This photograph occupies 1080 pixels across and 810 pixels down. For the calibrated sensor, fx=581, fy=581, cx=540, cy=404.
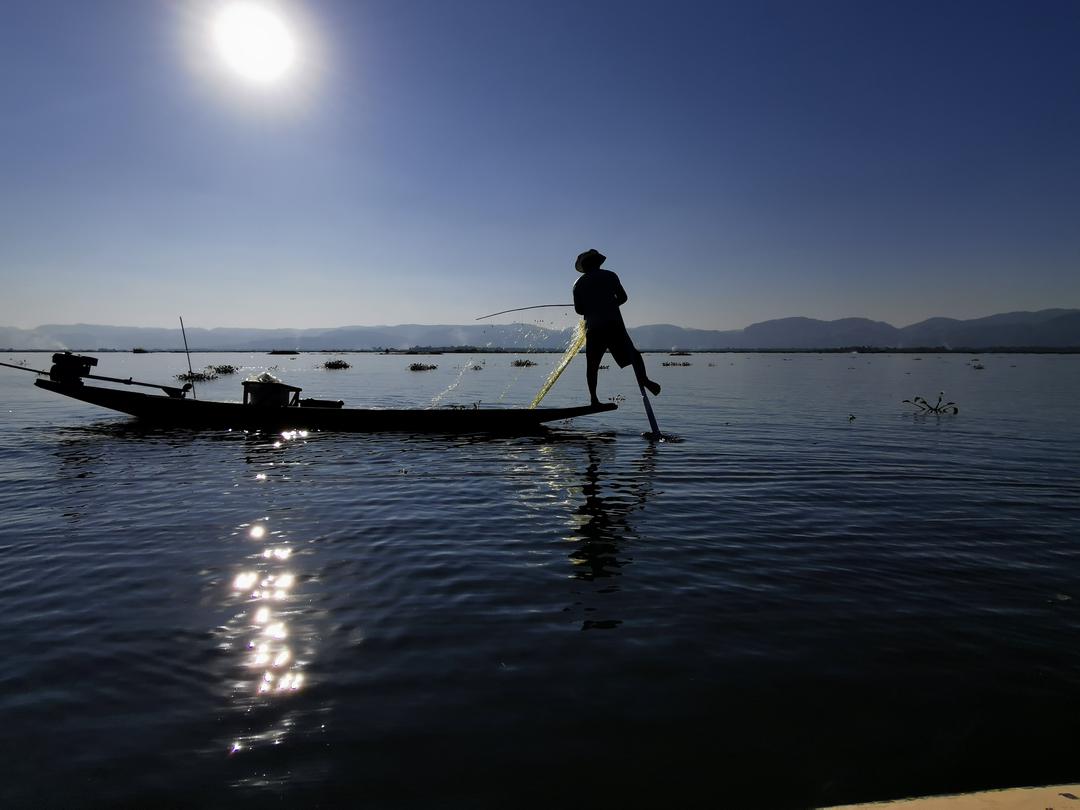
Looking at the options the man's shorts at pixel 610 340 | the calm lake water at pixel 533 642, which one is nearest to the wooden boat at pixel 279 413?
the man's shorts at pixel 610 340

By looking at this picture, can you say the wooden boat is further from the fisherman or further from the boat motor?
the fisherman

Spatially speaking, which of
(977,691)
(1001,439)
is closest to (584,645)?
(977,691)

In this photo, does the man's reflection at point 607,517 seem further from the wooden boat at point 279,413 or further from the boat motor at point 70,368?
the boat motor at point 70,368

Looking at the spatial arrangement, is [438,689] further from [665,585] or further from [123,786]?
[665,585]

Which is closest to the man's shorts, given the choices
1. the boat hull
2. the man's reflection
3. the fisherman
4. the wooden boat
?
the fisherman

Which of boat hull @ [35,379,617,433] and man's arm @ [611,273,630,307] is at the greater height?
man's arm @ [611,273,630,307]

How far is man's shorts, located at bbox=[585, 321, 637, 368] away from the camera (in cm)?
1606

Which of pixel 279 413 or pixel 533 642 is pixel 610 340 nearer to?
pixel 279 413

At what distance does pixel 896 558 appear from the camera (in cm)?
707

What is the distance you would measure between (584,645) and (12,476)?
13.6m

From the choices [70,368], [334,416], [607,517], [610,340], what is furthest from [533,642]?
[70,368]

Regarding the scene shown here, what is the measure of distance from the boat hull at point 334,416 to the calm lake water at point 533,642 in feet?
21.8

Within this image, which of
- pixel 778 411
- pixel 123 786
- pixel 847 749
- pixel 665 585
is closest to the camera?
pixel 123 786

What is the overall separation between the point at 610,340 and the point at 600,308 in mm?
943
